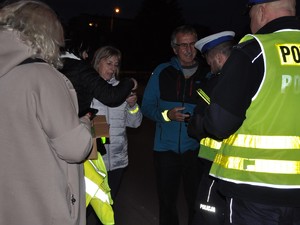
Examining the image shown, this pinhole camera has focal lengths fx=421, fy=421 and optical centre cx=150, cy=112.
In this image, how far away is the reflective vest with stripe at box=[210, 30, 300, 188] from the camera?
2.27m

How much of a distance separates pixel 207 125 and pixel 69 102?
0.80 metres

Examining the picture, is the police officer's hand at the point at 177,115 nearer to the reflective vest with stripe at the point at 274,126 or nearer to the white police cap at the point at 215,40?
the white police cap at the point at 215,40

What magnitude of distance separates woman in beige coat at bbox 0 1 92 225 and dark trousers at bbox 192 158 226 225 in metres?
1.38

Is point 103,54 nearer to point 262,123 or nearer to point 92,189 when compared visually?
point 92,189

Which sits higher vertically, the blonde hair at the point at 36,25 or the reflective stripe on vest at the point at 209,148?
the blonde hair at the point at 36,25

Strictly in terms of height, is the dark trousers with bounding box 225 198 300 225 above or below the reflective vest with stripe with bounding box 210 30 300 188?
below

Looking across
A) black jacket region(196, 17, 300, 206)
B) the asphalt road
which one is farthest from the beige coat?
the asphalt road

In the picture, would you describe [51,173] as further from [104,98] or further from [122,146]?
[122,146]

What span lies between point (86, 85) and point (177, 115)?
4.35ft

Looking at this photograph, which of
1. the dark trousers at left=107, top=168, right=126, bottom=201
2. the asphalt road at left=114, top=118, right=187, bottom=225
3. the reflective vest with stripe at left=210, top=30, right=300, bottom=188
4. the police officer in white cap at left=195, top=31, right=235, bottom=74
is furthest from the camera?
the asphalt road at left=114, top=118, right=187, bottom=225

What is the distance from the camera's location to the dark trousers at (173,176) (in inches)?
171

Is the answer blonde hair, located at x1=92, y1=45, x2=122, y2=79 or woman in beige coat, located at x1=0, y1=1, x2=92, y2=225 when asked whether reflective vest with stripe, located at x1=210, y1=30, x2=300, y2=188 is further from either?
blonde hair, located at x1=92, y1=45, x2=122, y2=79

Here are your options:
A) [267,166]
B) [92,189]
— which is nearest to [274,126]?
[267,166]

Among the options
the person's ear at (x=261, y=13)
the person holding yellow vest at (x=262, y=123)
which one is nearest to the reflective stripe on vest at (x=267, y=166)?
the person holding yellow vest at (x=262, y=123)
